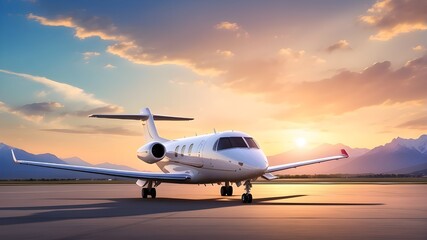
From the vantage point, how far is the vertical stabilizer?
41.3 metres

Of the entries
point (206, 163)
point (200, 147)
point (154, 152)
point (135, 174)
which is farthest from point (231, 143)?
point (154, 152)

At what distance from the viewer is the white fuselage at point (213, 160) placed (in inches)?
1036

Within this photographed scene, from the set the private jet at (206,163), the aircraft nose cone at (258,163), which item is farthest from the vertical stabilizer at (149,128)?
the aircraft nose cone at (258,163)

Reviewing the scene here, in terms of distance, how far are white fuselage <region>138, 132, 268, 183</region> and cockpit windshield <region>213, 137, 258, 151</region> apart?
9 cm

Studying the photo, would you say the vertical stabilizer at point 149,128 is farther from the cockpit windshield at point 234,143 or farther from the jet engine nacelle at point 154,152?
the cockpit windshield at point 234,143

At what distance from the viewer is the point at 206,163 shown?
29.6m

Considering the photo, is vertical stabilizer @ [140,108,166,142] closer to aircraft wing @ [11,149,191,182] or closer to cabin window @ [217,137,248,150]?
aircraft wing @ [11,149,191,182]

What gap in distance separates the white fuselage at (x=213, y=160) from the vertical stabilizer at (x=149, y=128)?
5.96m

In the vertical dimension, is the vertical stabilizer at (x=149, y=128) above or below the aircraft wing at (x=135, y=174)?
above

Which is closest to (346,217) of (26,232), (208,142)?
(26,232)

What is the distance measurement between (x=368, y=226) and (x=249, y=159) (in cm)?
1281

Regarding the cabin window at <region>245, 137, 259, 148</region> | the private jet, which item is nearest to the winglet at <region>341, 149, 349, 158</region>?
the private jet

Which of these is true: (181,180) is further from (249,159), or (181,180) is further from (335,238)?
(335,238)

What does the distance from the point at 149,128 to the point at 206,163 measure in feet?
43.0
